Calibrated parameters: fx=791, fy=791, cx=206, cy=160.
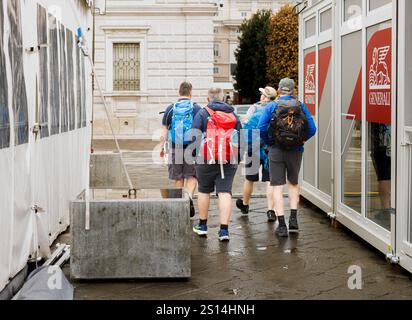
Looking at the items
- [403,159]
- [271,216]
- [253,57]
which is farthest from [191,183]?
[253,57]

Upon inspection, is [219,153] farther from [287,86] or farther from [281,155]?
[287,86]

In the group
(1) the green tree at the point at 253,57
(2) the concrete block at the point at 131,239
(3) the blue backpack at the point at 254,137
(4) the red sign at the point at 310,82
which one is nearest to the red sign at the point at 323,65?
(4) the red sign at the point at 310,82

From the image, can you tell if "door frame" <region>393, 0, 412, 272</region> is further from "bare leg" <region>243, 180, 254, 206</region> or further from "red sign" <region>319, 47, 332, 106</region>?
"bare leg" <region>243, 180, 254, 206</region>

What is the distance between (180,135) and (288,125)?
1.62 m

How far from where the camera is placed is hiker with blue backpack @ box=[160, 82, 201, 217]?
32.3 feet

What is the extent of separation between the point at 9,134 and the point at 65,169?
10.5ft

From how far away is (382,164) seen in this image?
7828 mm

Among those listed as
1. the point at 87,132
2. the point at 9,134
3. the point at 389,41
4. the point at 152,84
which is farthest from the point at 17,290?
the point at 152,84

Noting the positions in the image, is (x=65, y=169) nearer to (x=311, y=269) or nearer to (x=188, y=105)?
(x=188, y=105)

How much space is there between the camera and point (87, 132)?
1117cm

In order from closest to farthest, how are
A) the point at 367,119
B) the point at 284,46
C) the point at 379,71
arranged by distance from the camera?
the point at 379,71, the point at 367,119, the point at 284,46

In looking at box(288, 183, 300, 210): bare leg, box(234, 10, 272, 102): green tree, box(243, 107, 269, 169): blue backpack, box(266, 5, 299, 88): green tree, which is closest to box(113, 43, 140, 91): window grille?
box(266, 5, 299, 88): green tree

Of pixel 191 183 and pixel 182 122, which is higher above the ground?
pixel 182 122

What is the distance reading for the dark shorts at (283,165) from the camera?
899cm
